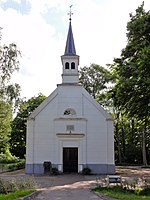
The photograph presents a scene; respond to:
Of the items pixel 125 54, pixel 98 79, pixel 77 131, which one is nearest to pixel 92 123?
pixel 77 131

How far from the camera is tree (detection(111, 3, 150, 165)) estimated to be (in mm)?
18469

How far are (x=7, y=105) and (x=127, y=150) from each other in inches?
1208

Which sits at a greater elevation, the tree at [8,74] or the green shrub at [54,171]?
the tree at [8,74]

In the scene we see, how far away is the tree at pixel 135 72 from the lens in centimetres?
1847

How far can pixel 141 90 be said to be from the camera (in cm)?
1889

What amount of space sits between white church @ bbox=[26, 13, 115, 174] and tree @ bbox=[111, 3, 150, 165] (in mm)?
9560

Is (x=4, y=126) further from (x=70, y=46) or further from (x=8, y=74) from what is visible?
(x=8, y=74)

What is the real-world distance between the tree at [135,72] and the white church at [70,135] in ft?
31.4

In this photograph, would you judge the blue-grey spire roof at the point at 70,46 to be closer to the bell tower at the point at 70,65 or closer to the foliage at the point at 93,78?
the bell tower at the point at 70,65

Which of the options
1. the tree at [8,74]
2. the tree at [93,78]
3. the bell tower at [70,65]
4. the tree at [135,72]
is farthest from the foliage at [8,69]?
the tree at [93,78]

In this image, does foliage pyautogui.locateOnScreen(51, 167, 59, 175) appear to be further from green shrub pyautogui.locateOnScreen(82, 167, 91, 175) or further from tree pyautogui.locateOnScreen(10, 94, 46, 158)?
tree pyautogui.locateOnScreen(10, 94, 46, 158)

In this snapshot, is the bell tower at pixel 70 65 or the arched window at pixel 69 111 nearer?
the arched window at pixel 69 111

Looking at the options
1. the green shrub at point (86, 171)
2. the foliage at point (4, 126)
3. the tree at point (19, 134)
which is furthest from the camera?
the tree at point (19, 134)

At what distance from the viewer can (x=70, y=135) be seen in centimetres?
3033
